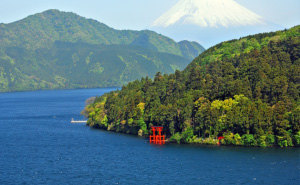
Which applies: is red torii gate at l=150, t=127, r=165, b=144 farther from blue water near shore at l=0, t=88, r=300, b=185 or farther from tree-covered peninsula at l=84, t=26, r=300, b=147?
blue water near shore at l=0, t=88, r=300, b=185

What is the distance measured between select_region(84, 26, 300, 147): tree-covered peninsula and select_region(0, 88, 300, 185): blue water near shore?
17.4 feet

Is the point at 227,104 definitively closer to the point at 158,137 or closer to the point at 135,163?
the point at 158,137

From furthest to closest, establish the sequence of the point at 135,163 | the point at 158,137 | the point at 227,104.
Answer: the point at 158,137 → the point at 227,104 → the point at 135,163

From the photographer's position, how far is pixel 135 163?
10462 cm

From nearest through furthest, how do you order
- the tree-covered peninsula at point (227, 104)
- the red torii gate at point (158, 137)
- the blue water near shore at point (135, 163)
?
1. the blue water near shore at point (135, 163)
2. the tree-covered peninsula at point (227, 104)
3. the red torii gate at point (158, 137)

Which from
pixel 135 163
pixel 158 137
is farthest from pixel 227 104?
pixel 135 163

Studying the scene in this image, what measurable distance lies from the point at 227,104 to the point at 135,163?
3516 cm

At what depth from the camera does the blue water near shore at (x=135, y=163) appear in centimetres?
9106

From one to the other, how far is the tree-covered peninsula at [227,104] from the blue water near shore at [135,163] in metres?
5.29

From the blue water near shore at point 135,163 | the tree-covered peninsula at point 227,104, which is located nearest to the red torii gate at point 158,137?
the tree-covered peninsula at point 227,104

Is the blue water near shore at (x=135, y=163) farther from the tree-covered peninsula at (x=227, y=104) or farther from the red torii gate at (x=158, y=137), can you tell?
the tree-covered peninsula at (x=227, y=104)

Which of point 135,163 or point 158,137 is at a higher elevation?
point 158,137

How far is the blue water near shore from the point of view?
91.1m

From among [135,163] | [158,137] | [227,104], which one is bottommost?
[135,163]
